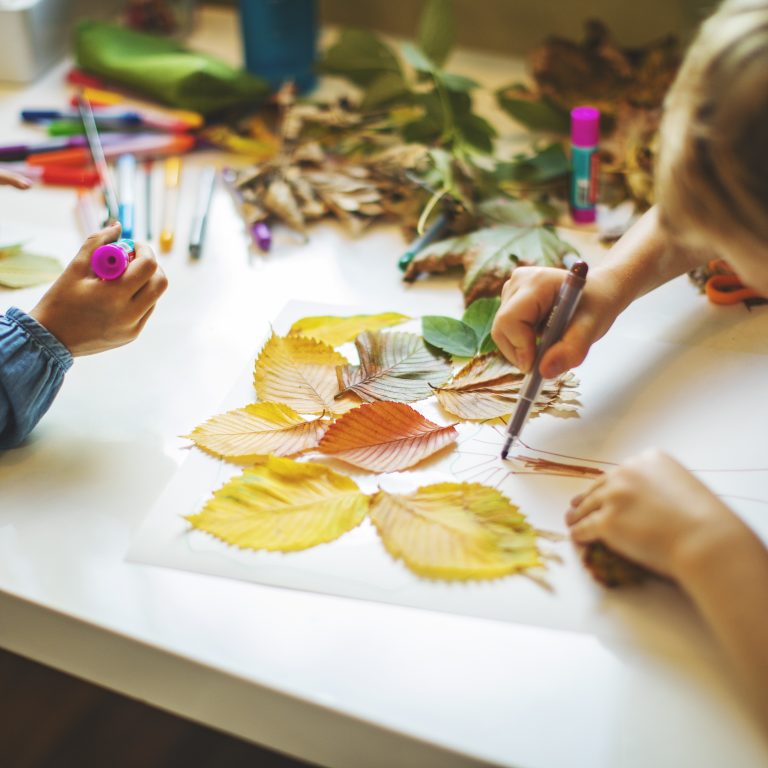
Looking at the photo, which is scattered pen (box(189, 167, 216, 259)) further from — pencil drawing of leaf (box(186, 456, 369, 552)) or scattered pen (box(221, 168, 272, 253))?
pencil drawing of leaf (box(186, 456, 369, 552))

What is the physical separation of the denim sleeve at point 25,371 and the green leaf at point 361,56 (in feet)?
1.70

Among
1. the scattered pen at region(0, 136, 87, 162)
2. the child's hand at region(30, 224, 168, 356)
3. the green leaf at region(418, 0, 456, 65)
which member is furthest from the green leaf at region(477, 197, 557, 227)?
the scattered pen at region(0, 136, 87, 162)

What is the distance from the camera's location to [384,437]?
1.92 ft

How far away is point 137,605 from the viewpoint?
0.49 meters

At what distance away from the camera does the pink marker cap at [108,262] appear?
612 millimetres

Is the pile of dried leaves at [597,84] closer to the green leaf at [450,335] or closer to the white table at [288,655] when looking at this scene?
the green leaf at [450,335]

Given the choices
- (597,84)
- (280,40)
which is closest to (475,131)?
(597,84)

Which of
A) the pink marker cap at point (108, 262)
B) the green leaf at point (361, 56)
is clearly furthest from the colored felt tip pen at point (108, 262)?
the green leaf at point (361, 56)

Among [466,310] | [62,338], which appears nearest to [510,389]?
[466,310]

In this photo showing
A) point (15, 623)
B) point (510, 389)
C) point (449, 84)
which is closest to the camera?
point (15, 623)

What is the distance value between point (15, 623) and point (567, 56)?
0.81 meters

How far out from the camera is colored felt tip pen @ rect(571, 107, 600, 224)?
79 cm

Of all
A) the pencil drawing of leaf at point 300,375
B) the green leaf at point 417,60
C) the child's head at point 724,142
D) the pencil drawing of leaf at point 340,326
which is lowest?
the pencil drawing of leaf at point 300,375

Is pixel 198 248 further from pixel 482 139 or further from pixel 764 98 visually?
pixel 764 98
